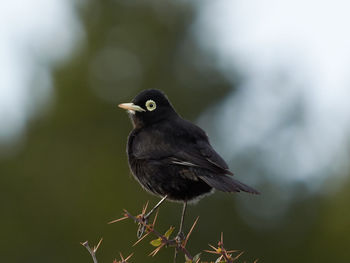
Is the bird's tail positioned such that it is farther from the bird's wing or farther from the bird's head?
the bird's head

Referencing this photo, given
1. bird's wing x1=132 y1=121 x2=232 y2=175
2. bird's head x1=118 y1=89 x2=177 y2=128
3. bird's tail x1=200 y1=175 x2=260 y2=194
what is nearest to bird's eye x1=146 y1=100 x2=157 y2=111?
bird's head x1=118 y1=89 x2=177 y2=128

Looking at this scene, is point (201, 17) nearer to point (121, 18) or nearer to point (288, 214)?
point (121, 18)

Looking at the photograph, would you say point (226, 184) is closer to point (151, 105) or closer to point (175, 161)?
point (175, 161)

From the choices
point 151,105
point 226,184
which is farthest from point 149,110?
point 226,184

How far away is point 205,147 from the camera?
903cm

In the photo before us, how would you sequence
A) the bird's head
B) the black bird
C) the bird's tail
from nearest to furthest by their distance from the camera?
the bird's tail
the black bird
the bird's head

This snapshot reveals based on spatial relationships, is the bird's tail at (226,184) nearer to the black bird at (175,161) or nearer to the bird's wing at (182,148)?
the black bird at (175,161)

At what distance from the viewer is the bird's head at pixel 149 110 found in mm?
9742

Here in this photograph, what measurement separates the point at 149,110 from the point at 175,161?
3.30ft

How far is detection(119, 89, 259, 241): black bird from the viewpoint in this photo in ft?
28.8

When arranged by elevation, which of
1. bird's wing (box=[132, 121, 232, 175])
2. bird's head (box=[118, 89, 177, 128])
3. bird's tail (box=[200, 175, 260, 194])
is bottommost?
bird's tail (box=[200, 175, 260, 194])

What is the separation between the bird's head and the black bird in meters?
0.01

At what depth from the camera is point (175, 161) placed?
29.3 ft

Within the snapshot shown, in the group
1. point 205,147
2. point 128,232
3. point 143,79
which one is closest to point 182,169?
point 205,147
